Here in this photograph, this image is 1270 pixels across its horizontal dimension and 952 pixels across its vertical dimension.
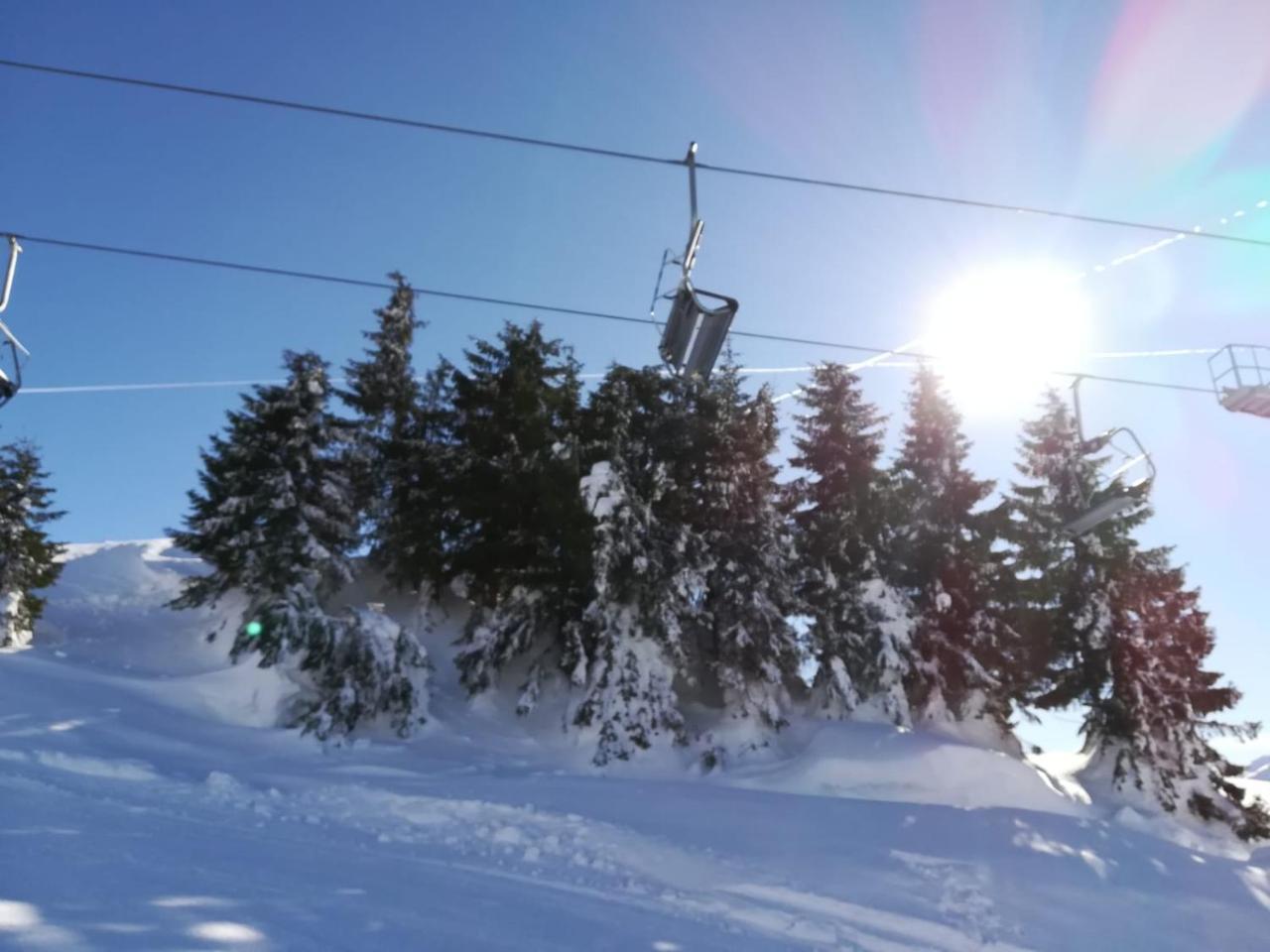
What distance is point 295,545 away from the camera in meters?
21.6

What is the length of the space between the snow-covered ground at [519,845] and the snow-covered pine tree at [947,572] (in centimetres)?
478

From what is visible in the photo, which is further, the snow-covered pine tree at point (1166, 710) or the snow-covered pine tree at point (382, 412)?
the snow-covered pine tree at point (382, 412)

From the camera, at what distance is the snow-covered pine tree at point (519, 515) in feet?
71.7

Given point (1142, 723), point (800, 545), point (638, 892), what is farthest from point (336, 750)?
point (1142, 723)

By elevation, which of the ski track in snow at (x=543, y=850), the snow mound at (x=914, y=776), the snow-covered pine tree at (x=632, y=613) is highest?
the snow-covered pine tree at (x=632, y=613)

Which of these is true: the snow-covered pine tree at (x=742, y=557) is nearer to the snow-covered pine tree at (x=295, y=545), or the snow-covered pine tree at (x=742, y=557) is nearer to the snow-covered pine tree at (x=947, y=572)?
the snow-covered pine tree at (x=947, y=572)

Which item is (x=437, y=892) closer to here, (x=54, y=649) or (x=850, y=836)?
(x=850, y=836)

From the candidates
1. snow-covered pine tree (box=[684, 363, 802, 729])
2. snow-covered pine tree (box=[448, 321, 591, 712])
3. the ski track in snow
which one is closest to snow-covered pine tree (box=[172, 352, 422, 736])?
snow-covered pine tree (box=[448, 321, 591, 712])

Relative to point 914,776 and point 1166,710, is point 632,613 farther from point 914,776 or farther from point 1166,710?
point 1166,710

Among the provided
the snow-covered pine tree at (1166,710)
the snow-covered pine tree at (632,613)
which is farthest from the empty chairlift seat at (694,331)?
the snow-covered pine tree at (1166,710)

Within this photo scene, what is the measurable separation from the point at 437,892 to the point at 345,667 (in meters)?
11.6

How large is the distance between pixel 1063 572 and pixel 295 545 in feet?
80.6

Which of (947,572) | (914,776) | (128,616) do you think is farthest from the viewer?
(128,616)

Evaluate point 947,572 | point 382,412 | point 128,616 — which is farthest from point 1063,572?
point 128,616
